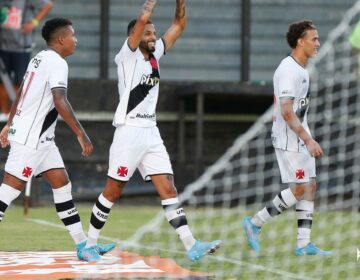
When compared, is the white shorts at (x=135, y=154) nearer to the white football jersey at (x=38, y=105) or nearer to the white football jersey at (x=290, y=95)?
the white football jersey at (x=38, y=105)

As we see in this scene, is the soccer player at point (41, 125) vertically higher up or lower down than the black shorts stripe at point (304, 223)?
higher up

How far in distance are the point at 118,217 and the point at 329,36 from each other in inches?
227

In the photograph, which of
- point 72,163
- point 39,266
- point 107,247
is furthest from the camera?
point 72,163

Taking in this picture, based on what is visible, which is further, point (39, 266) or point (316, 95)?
point (316, 95)

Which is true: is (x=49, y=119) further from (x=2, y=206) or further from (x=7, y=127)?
(x=2, y=206)

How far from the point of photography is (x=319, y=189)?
17.2 meters

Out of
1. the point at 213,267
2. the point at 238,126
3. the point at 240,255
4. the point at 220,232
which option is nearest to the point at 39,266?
the point at 213,267

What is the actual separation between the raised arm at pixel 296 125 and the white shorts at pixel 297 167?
0.54m

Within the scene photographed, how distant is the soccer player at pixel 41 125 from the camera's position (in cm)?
952

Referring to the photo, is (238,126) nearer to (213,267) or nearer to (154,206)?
(154,206)

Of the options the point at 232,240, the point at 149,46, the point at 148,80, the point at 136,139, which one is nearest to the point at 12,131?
the point at 136,139

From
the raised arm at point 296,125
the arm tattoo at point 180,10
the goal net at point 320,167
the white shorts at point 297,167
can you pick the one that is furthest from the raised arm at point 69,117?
the goal net at point 320,167

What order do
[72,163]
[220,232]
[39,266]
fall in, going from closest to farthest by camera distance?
[39,266] < [220,232] < [72,163]

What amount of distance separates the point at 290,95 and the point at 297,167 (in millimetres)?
718
